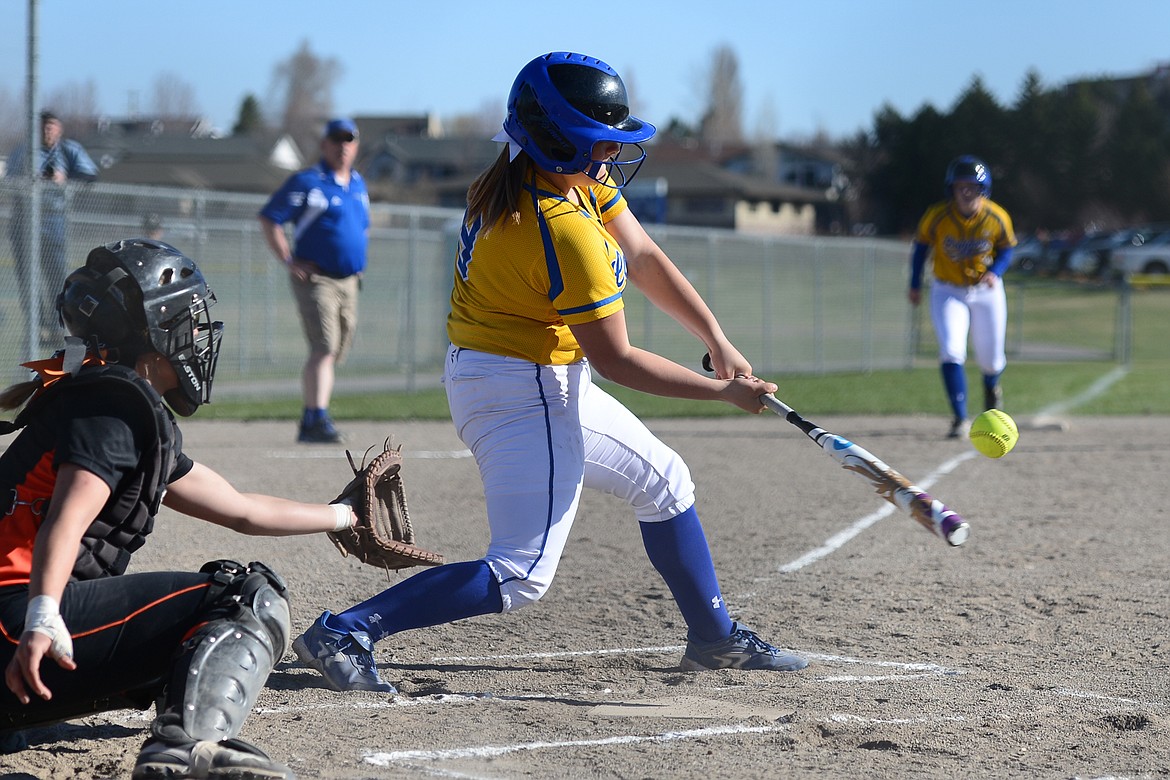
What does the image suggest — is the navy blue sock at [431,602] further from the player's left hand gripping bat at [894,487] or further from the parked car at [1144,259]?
the parked car at [1144,259]

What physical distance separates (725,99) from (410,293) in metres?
115

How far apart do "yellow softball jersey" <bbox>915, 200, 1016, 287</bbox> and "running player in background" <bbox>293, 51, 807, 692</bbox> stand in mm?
6882

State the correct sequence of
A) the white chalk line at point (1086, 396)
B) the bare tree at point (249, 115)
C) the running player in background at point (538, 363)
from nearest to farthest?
the running player in background at point (538, 363)
the white chalk line at point (1086, 396)
the bare tree at point (249, 115)

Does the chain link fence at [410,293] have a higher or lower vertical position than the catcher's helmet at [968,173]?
lower

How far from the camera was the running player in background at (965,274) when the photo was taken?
10312mm

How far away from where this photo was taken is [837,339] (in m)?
21.6

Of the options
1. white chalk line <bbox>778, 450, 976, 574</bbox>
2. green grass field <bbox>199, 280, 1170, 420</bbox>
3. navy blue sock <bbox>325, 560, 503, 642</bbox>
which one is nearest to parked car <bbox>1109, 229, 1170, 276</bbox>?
green grass field <bbox>199, 280, 1170, 420</bbox>

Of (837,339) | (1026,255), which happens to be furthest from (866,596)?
(1026,255)

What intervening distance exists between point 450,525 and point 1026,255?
5227 centimetres

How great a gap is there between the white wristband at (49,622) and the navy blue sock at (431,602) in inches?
48.6

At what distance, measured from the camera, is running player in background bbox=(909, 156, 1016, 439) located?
33.8 feet

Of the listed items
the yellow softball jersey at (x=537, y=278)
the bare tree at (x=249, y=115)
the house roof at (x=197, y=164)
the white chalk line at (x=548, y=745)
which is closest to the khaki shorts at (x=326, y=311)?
the yellow softball jersey at (x=537, y=278)

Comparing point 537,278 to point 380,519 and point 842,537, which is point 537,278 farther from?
point 842,537

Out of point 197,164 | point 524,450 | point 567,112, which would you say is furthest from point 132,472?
point 197,164
